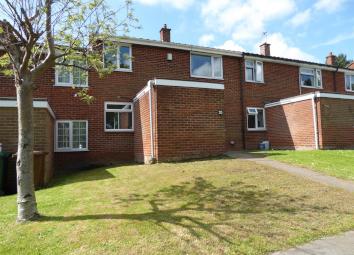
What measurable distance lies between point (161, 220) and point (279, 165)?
20.2ft

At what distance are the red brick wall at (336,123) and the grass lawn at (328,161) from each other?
1787 millimetres

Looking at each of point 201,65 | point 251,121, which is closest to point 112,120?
point 201,65

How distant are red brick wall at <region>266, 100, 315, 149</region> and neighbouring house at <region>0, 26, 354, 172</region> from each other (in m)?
0.05

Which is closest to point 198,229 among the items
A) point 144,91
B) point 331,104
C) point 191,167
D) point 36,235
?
point 36,235

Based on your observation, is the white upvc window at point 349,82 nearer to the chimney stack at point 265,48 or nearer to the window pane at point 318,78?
the window pane at point 318,78

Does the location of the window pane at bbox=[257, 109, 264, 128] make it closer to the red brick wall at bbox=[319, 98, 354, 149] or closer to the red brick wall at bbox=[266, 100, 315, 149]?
the red brick wall at bbox=[266, 100, 315, 149]

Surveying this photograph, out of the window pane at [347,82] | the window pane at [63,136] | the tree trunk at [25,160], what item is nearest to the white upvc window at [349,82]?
the window pane at [347,82]

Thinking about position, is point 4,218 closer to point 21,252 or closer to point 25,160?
point 25,160

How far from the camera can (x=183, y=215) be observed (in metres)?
6.15

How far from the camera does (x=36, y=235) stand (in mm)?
5477

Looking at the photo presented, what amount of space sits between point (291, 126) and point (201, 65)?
18.5 ft

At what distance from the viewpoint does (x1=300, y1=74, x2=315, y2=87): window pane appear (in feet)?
69.1

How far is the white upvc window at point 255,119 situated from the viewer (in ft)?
61.4

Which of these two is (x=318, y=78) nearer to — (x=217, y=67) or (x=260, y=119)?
(x=260, y=119)
